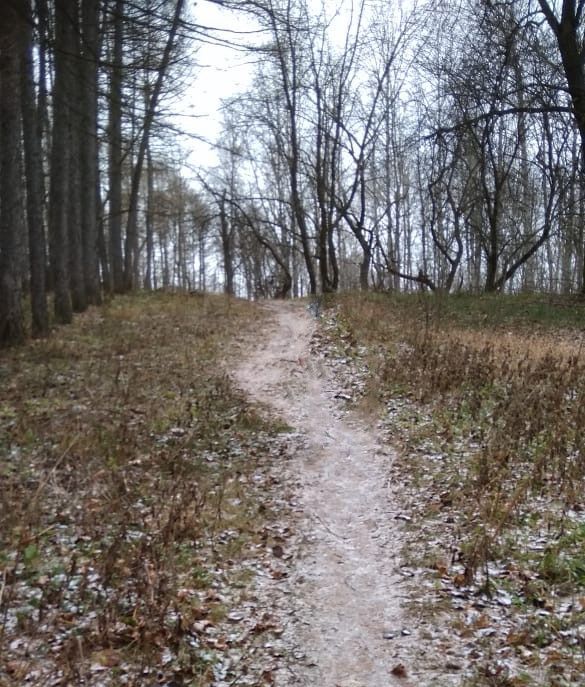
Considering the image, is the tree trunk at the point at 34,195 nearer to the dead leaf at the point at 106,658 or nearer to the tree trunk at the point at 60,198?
the tree trunk at the point at 60,198

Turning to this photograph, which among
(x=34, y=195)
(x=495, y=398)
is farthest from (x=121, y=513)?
(x=34, y=195)

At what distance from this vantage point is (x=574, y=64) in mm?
14039

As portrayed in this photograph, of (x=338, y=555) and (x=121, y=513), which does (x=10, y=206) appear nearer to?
(x=121, y=513)

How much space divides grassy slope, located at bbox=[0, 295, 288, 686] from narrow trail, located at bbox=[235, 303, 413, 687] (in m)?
0.45

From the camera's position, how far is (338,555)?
5996 millimetres

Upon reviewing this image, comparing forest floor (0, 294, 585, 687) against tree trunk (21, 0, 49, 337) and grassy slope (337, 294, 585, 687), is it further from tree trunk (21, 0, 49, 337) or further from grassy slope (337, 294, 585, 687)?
tree trunk (21, 0, 49, 337)

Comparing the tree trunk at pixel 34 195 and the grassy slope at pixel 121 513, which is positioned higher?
the tree trunk at pixel 34 195


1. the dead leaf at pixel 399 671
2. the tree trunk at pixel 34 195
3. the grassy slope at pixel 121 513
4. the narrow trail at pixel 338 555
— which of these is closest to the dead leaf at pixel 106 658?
the grassy slope at pixel 121 513

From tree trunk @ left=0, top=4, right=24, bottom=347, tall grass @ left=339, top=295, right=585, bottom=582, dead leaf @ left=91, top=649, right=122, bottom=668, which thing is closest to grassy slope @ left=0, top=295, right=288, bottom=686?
dead leaf @ left=91, top=649, right=122, bottom=668

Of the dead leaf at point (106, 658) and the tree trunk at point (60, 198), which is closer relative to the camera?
the dead leaf at point (106, 658)

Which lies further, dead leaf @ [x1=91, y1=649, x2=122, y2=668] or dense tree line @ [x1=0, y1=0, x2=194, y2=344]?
dense tree line @ [x1=0, y1=0, x2=194, y2=344]

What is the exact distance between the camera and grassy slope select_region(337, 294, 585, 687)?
179 inches

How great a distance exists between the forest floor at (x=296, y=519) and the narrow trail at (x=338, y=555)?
0.9 inches

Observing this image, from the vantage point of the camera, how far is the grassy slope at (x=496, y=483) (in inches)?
179
